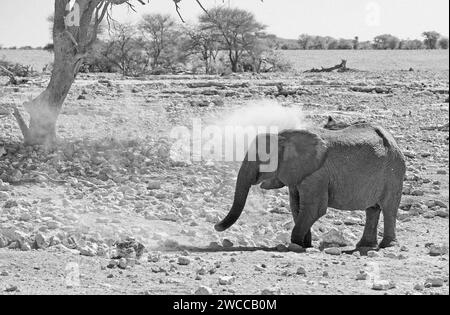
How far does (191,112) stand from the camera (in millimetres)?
17391

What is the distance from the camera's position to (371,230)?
8.84m

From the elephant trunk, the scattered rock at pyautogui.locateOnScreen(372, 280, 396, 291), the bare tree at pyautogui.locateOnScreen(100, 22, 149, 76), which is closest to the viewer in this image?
the scattered rock at pyautogui.locateOnScreen(372, 280, 396, 291)

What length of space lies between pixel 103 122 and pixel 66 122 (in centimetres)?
63

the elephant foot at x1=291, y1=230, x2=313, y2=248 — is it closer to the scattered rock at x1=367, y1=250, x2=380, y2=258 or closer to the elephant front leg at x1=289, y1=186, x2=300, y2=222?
the elephant front leg at x1=289, y1=186, x2=300, y2=222

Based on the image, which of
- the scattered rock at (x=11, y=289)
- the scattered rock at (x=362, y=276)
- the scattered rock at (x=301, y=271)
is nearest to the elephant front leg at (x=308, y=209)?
the scattered rock at (x=301, y=271)

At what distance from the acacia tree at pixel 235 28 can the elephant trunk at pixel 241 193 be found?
104ft

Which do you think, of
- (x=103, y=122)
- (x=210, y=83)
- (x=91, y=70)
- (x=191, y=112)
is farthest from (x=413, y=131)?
(x=91, y=70)

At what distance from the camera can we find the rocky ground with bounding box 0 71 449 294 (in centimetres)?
662

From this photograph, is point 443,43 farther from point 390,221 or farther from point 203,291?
point 203,291

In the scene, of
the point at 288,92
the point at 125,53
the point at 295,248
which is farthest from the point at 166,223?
the point at 125,53

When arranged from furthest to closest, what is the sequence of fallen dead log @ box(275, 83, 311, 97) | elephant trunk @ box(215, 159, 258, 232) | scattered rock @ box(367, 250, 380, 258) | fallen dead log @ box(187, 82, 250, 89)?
fallen dead log @ box(187, 82, 250, 89), fallen dead log @ box(275, 83, 311, 97), elephant trunk @ box(215, 159, 258, 232), scattered rock @ box(367, 250, 380, 258)

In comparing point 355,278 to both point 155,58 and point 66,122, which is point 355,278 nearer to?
point 66,122

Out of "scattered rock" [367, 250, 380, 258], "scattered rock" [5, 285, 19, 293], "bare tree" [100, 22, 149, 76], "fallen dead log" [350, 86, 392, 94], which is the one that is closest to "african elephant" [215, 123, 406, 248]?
"scattered rock" [367, 250, 380, 258]

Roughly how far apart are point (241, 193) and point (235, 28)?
34135 mm
